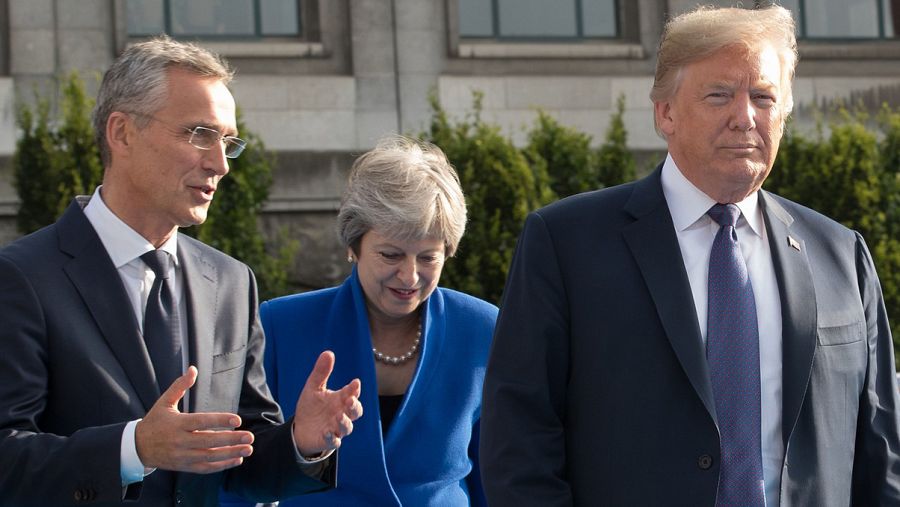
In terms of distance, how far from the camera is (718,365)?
11.4 ft

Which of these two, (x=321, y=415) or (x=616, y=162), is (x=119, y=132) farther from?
(x=616, y=162)

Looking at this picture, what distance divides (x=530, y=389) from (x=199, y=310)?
94cm

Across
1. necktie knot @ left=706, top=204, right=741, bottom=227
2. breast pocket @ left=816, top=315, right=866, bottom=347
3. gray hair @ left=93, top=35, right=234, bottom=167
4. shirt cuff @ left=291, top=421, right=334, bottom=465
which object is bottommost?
shirt cuff @ left=291, top=421, right=334, bottom=465

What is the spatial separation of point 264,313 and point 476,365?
78cm

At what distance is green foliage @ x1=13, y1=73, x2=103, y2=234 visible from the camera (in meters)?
10.1

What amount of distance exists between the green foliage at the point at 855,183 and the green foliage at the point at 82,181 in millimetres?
4240

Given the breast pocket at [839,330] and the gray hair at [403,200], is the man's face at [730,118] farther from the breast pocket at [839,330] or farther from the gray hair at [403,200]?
the gray hair at [403,200]

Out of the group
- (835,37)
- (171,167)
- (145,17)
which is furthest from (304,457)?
(835,37)

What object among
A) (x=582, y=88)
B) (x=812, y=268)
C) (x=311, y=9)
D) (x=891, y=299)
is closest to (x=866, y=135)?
(x=891, y=299)

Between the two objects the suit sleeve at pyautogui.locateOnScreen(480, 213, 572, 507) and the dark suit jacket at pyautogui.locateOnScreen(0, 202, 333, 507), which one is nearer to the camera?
the dark suit jacket at pyautogui.locateOnScreen(0, 202, 333, 507)

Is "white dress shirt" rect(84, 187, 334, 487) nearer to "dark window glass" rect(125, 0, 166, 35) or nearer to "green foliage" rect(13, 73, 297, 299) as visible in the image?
"green foliage" rect(13, 73, 297, 299)

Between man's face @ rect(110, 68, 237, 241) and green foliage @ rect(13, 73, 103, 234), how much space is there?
6.44m

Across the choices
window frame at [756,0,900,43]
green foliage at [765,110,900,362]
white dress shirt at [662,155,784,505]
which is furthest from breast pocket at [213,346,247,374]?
window frame at [756,0,900,43]

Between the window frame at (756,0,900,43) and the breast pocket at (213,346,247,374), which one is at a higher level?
the window frame at (756,0,900,43)
